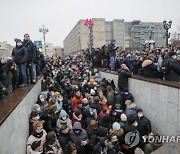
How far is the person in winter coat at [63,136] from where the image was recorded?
5367mm

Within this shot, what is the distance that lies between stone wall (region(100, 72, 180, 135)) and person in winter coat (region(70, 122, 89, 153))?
2099 mm

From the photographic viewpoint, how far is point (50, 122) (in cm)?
605

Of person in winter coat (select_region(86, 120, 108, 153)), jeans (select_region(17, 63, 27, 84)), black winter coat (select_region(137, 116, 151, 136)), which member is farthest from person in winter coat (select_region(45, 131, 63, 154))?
jeans (select_region(17, 63, 27, 84))

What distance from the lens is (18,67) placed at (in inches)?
301

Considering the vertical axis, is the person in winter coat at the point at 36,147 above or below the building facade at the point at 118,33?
below

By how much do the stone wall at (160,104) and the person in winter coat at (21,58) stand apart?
3730 millimetres

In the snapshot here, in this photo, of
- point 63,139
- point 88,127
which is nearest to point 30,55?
Result: point 88,127

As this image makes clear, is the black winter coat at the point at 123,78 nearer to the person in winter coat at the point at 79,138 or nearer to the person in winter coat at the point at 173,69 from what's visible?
the person in winter coat at the point at 173,69

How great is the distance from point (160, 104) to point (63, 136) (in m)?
2.74

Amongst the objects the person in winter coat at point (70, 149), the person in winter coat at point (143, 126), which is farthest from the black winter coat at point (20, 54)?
the person in winter coat at point (143, 126)

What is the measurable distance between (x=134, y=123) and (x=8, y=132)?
317cm

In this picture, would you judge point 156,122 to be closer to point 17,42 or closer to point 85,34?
point 17,42

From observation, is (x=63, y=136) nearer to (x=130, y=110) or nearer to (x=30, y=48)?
(x=130, y=110)

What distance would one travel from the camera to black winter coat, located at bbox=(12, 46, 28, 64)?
742cm
